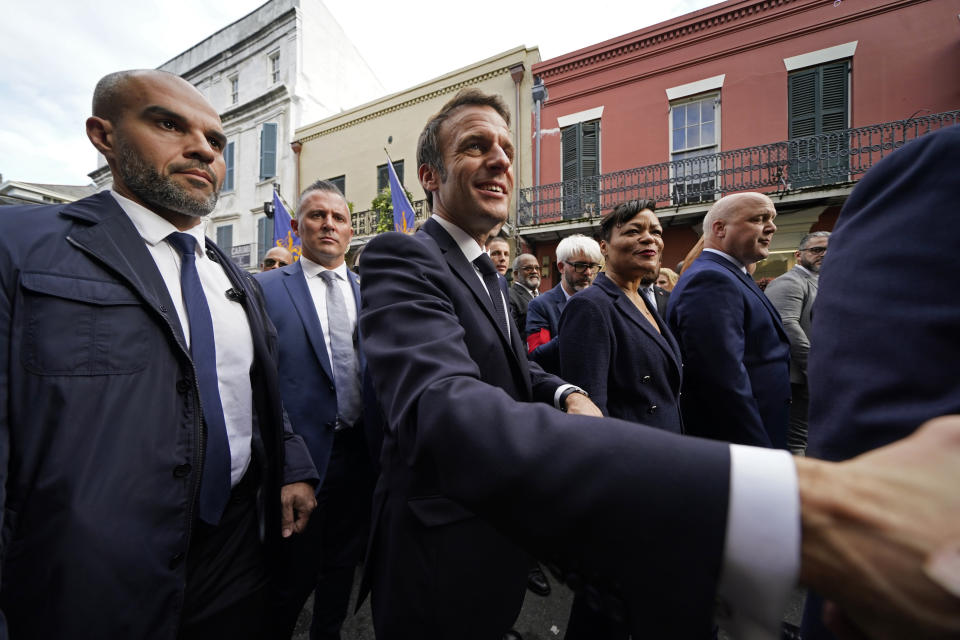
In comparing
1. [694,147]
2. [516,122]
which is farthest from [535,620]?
[516,122]

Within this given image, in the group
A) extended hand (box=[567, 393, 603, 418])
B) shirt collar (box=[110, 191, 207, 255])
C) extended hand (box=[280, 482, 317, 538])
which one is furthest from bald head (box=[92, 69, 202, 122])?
extended hand (box=[567, 393, 603, 418])

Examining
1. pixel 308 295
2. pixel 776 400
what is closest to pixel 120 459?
pixel 308 295

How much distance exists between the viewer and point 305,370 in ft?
7.44

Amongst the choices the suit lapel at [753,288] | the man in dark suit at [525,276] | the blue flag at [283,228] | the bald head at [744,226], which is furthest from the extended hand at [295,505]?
the blue flag at [283,228]

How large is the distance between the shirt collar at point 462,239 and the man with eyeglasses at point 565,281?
7.80ft

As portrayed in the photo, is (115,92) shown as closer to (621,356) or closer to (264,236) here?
(621,356)

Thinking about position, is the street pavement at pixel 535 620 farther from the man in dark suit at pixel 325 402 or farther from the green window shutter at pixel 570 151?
the green window shutter at pixel 570 151

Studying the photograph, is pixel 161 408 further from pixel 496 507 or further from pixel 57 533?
pixel 496 507

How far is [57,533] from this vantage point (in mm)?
987

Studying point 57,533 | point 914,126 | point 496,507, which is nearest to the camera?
point 496,507

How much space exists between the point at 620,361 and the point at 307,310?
1.85 m

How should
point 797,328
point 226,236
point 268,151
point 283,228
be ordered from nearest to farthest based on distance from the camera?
point 797,328 → point 283,228 → point 268,151 → point 226,236

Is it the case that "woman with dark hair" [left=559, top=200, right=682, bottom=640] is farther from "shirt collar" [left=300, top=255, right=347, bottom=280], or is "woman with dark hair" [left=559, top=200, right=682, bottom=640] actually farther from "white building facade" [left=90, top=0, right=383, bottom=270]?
"white building facade" [left=90, top=0, right=383, bottom=270]

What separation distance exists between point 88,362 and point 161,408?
0.22m
